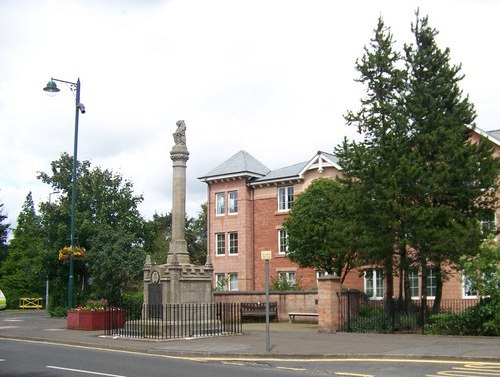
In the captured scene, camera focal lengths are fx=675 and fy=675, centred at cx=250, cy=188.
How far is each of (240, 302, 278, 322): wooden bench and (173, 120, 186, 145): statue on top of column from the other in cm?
1004

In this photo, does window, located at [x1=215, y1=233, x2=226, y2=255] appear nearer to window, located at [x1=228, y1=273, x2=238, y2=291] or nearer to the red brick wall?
window, located at [x1=228, y1=273, x2=238, y2=291]

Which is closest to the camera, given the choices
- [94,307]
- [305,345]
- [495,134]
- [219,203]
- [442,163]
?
[305,345]

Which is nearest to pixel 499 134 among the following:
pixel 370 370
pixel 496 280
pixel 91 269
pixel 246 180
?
Result: pixel 246 180

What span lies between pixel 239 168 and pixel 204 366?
33.8 meters

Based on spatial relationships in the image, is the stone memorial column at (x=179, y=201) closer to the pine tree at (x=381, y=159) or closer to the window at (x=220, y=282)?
the pine tree at (x=381, y=159)

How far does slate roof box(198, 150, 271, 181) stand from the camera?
47.8 meters

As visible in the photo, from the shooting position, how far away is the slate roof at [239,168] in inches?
1880

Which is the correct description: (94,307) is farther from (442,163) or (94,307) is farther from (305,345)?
(442,163)

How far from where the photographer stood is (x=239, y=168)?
48156mm

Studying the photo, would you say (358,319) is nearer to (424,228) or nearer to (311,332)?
(311,332)

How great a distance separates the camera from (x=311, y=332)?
23656mm

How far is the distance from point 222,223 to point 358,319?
25943 mm

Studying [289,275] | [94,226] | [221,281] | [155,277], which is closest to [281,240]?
[289,275]

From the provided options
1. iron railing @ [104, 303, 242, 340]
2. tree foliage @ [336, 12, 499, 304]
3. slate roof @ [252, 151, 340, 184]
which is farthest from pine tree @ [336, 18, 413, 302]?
slate roof @ [252, 151, 340, 184]
